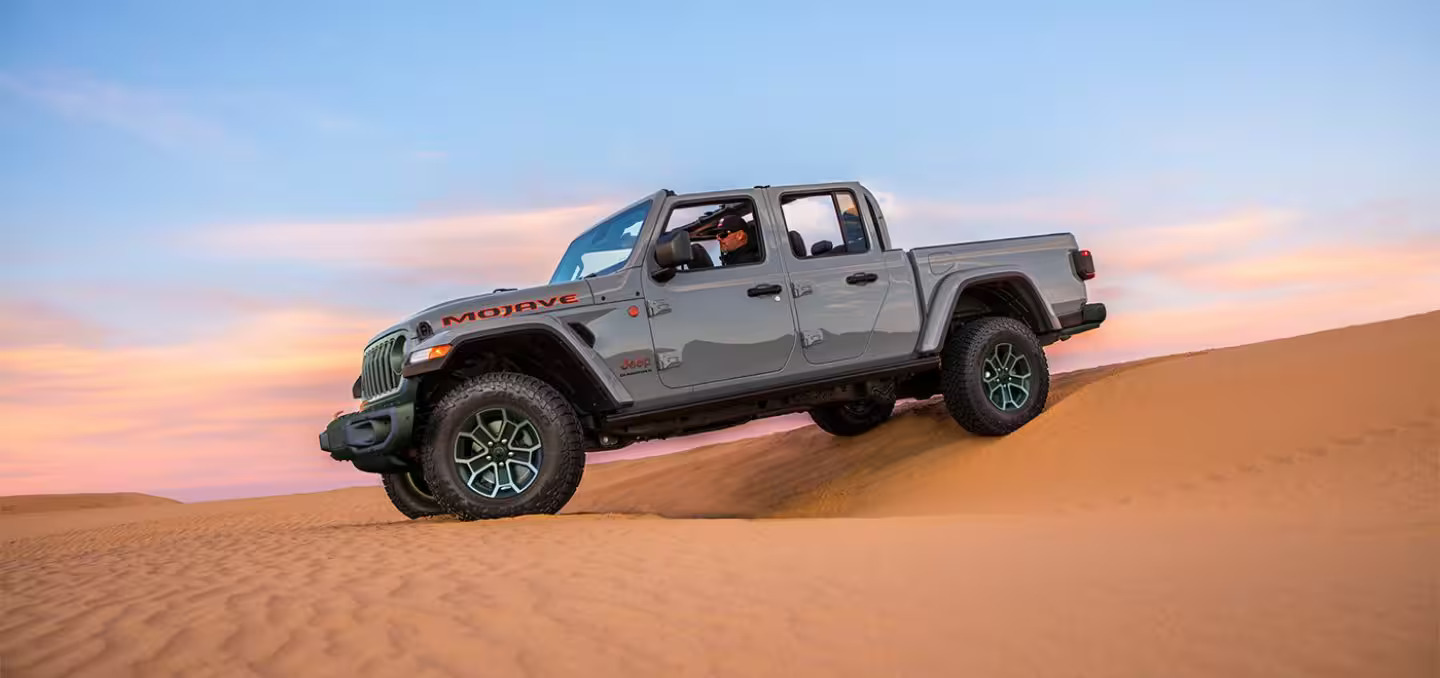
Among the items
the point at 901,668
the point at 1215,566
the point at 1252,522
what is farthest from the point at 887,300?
the point at 901,668

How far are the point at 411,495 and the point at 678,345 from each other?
279 cm

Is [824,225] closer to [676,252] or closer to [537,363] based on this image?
[676,252]

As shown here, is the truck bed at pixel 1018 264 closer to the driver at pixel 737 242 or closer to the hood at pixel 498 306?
the driver at pixel 737 242

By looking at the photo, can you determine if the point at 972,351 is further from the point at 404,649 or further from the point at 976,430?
the point at 404,649

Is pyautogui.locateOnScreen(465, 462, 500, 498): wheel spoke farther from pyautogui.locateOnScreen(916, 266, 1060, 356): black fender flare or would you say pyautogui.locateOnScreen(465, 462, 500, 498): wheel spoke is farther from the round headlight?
pyautogui.locateOnScreen(916, 266, 1060, 356): black fender flare

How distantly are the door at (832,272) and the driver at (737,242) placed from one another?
9.6 inches

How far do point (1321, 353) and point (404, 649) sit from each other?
872cm

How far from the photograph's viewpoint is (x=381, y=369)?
6.82 metres

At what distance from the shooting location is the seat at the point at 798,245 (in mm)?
7344

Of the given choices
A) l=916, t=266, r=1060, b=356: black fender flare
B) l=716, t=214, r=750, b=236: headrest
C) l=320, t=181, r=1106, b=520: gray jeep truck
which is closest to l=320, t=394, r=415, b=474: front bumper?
l=320, t=181, r=1106, b=520: gray jeep truck

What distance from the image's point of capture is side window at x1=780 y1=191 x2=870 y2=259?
7.45m

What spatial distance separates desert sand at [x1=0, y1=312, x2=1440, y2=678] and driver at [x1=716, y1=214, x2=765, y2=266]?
6.98 ft

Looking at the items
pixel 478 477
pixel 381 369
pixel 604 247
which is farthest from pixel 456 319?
pixel 604 247

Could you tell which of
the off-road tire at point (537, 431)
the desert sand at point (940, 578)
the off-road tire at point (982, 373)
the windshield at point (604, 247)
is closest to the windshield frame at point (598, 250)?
the windshield at point (604, 247)
